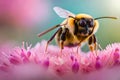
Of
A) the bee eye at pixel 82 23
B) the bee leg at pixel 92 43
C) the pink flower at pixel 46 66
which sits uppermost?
the bee eye at pixel 82 23

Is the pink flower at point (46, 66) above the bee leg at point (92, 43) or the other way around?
the other way around

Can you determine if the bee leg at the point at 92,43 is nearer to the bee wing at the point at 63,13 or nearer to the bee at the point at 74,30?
the bee at the point at 74,30

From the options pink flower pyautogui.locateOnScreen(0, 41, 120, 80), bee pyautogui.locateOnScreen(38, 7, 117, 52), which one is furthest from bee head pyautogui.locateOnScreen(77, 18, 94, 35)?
pink flower pyautogui.locateOnScreen(0, 41, 120, 80)

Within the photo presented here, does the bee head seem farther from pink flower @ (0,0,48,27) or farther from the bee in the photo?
pink flower @ (0,0,48,27)

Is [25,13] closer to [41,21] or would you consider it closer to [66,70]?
[41,21]

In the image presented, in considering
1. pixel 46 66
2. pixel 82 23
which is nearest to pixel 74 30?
pixel 82 23

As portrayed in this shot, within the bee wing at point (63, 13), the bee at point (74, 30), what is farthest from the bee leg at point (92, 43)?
the bee wing at point (63, 13)

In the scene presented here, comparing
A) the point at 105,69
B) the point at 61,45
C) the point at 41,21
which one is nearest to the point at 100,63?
the point at 105,69
